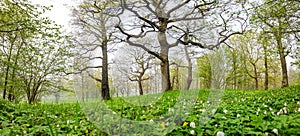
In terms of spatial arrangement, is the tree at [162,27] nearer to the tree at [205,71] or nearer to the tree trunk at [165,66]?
the tree trunk at [165,66]

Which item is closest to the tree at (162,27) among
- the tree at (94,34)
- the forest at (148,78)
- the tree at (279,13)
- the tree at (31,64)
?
the forest at (148,78)

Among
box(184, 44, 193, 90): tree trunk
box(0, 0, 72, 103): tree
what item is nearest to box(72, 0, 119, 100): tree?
box(184, 44, 193, 90): tree trunk

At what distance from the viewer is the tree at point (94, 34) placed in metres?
2.19

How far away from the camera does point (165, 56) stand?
1986 mm

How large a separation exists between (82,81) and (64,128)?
26.4 inches

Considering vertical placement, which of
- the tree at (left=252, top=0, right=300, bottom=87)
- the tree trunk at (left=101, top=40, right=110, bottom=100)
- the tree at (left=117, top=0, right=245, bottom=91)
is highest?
the tree at (left=252, top=0, right=300, bottom=87)

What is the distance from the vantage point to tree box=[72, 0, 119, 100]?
2.19 meters

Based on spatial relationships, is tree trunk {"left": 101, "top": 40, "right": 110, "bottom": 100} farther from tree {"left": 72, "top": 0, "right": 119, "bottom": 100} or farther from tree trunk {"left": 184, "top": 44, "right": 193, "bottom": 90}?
tree trunk {"left": 184, "top": 44, "right": 193, "bottom": 90}

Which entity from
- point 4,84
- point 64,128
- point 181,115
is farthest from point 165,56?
point 4,84

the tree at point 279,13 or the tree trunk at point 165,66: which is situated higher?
the tree at point 279,13

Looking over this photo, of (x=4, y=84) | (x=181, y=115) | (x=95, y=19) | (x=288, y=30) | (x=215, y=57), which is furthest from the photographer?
(x=4, y=84)

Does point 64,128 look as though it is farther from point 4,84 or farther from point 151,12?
point 4,84

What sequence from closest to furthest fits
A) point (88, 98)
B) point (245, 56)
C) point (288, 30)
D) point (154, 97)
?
1. point (88, 98)
2. point (154, 97)
3. point (288, 30)
4. point (245, 56)

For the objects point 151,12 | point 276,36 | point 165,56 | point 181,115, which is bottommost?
point 181,115
